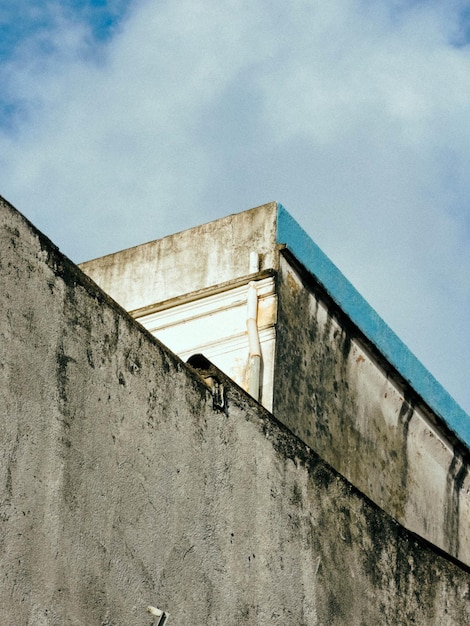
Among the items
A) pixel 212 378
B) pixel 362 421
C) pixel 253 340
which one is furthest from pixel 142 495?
pixel 362 421

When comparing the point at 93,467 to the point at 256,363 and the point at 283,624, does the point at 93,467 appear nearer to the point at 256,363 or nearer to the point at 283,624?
the point at 283,624

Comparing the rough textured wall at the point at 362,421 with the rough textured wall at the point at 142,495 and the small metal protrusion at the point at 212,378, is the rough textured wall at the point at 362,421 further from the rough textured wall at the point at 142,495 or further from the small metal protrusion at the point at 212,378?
the small metal protrusion at the point at 212,378

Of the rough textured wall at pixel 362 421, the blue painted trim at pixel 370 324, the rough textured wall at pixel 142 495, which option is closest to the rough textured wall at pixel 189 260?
the blue painted trim at pixel 370 324

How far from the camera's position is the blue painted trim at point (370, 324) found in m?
11.0

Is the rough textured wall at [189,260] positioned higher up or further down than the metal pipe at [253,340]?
higher up

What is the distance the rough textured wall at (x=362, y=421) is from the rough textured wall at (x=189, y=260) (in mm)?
403

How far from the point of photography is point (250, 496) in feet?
20.1

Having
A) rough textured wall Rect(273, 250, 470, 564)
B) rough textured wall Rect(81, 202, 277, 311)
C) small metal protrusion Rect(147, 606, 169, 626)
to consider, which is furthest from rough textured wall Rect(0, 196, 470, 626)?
rough textured wall Rect(81, 202, 277, 311)

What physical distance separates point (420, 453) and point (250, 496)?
6.24 metres

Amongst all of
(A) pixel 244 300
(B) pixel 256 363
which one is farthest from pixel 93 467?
(A) pixel 244 300

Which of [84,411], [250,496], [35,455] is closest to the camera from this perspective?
[35,455]

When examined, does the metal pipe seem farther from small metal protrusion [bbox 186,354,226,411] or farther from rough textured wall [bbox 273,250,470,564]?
small metal protrusion [bbox 186,354,226,411]

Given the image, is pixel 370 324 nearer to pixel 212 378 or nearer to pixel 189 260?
pixel 189 260

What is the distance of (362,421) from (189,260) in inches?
77.4
